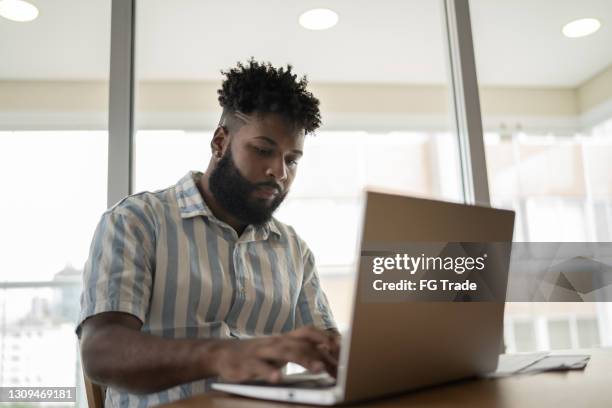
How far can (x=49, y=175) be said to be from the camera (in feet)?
5.70

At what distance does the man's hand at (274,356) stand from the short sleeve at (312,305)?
0.61 meters

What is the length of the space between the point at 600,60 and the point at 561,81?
16 centimetres

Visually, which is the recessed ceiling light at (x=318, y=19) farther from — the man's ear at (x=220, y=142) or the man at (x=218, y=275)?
the man's ear at (x=220, y=142)

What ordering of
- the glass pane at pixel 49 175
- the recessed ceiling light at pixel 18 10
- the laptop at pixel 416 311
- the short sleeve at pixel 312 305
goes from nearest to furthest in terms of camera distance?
the laptop at pixel 416 311 < the short sleeve at pixel 312 305 < the glass pane at pixel 49 175 < the recessed ceiling light at pixel 18 10

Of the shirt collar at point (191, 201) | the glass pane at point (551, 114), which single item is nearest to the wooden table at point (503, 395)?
the shirt collar at point (191, 201)

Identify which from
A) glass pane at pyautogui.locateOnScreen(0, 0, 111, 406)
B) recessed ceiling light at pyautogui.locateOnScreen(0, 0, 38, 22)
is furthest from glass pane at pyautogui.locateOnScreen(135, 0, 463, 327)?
recessed ceiling light at pyautogui.locateOnScreen(0, 0, 38, 22)

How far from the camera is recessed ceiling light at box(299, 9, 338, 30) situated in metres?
2.02

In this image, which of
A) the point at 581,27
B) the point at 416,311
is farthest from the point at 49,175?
the point at 581,27

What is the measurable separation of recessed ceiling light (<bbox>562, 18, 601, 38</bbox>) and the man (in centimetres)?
124

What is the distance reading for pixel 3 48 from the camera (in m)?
1.77

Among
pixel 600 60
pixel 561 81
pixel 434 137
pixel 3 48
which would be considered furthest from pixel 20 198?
pixel 600 60

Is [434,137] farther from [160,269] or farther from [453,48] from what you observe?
[160,269]

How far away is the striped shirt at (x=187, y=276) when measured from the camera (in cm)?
101

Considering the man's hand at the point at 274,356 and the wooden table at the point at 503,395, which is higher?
the man's hand at the point at 274,356
